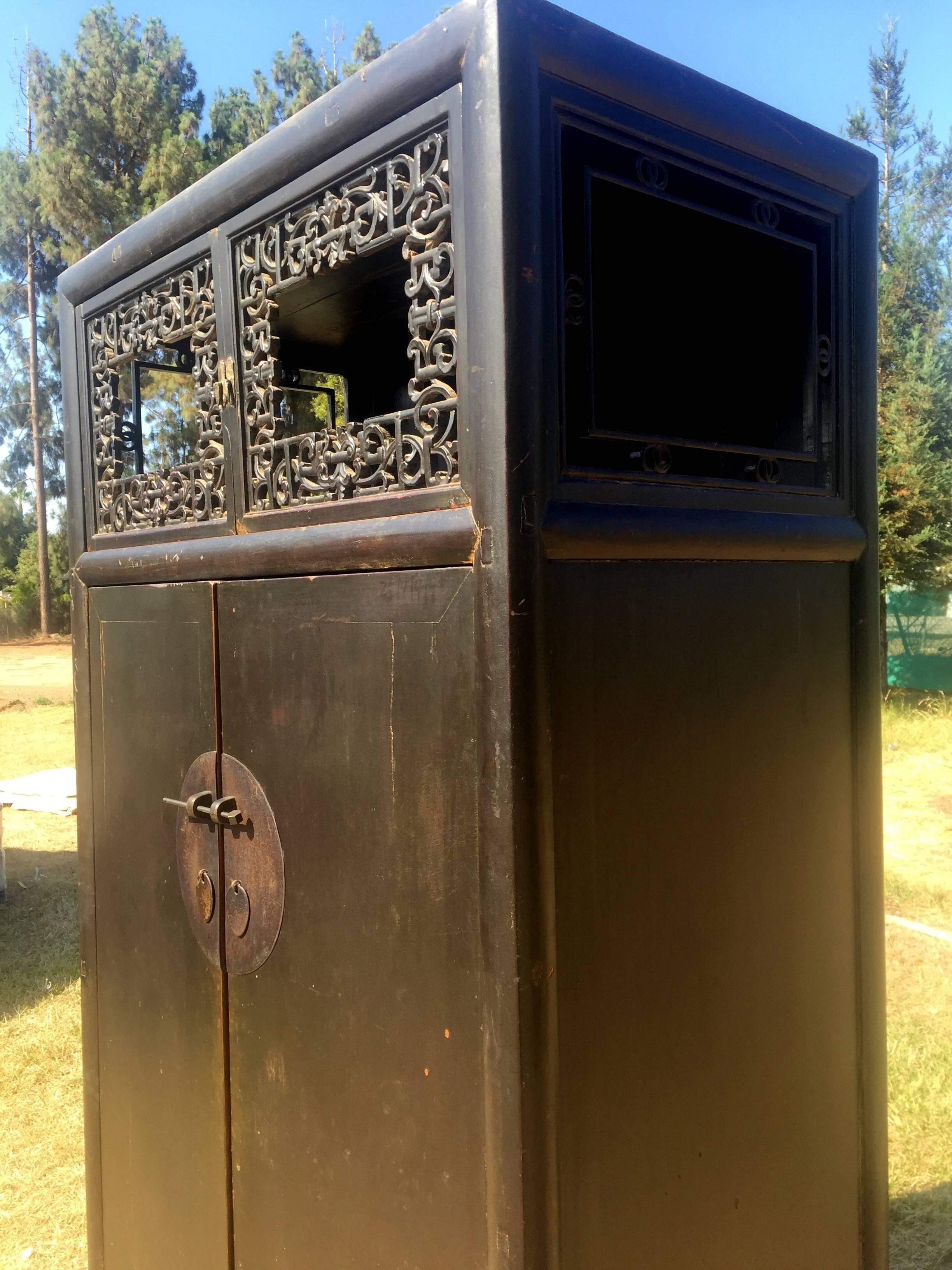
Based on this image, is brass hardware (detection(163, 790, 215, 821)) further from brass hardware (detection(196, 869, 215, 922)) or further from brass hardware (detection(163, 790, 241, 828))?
brass hardware (detection(196, 869, 215, 922))

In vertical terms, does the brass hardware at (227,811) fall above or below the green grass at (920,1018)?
above

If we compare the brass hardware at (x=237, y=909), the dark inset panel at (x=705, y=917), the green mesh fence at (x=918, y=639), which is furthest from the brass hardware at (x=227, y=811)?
the green mesh fence at (x=918, y=639)

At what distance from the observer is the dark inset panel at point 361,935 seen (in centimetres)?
143

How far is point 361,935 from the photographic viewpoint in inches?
63.0

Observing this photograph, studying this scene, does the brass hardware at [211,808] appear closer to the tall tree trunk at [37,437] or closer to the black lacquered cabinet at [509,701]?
the black lacquered cabinet at [509,701]

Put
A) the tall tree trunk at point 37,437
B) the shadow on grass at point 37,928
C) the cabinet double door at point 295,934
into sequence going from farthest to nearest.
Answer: the tall tree trunk at point 37,437 < the shadow on grass at point 37,928 < the cabinet double door at point 295,934

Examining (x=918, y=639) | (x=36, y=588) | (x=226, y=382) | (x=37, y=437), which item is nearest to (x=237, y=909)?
(x=226, y=382)

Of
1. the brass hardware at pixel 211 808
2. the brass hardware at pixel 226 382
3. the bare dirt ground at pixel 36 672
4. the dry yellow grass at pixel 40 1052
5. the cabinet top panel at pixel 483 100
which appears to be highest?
the cabinet top panel at pixel 483 100

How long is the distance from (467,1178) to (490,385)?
1154 millimetres

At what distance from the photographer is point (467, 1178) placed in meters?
1.42

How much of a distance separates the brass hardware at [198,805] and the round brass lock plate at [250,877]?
1.8 inches

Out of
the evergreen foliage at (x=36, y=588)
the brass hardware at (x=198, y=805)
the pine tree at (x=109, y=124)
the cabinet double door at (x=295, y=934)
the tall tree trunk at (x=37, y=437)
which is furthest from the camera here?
the evergreen foliage at (x=36, y=588)

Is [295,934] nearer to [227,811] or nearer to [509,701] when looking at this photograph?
[227,811]

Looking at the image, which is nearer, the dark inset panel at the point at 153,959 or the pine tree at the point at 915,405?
the dark inset panel at the point at 153,959
